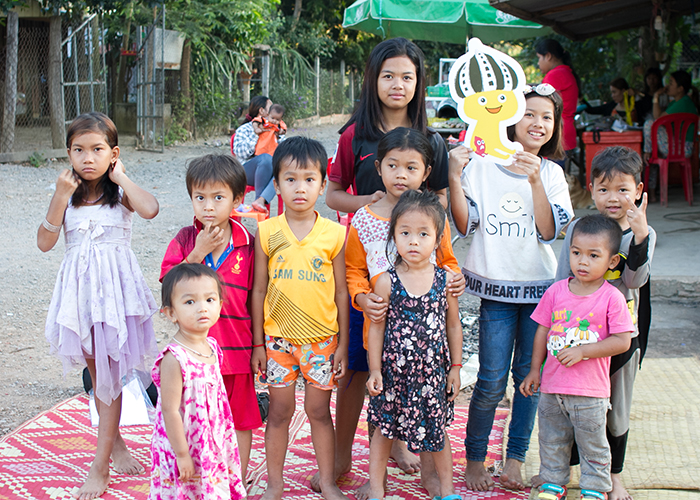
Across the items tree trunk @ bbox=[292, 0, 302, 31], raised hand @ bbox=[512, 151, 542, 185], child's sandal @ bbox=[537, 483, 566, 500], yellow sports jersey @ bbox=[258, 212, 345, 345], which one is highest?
tree trunk @ bbox=[292, 0, 302, 31]

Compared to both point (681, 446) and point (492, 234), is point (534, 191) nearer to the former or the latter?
point (492, 234)

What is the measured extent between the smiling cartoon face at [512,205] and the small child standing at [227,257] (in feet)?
3.04

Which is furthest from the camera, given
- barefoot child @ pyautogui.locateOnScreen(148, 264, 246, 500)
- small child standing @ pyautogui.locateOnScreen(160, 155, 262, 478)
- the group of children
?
small child standing @ pyautogui.locateOnScreen(160, 155, 262, 478)

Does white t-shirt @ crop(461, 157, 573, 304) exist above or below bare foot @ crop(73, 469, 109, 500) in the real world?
above

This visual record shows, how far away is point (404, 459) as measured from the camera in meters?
2.67

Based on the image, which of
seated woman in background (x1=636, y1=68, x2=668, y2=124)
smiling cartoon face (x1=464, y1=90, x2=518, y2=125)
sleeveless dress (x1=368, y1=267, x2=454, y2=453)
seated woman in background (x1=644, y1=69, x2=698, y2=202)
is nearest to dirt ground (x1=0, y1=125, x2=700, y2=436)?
sleeveless dress (x1=368, y1=267, x2=454, y2=453)

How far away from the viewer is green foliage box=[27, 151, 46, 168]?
980 centimetres

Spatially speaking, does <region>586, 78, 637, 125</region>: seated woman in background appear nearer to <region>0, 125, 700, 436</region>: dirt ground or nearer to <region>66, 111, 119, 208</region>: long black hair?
<region>0, 125, 700, 436</region>: dirt ground

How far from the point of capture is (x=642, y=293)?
7.78 ft

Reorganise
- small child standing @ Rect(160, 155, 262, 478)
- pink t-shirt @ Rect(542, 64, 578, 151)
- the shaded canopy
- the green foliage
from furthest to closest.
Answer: the green foliage, the shaded canopy, pink t-shirt @ Rect(542, 64, 578, 151), small child standing @ Rect(160, 155, 262, 478)

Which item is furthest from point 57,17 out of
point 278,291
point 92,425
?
point 278,291

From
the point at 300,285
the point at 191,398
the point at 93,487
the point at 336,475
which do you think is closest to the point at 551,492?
the point at 336,475

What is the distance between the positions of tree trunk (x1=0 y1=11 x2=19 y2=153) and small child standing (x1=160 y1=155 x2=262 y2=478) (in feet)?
28.3

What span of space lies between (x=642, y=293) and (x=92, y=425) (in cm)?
242
